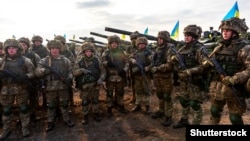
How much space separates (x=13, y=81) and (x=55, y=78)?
1084 mm

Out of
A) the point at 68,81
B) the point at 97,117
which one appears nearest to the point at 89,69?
the point at 68,81

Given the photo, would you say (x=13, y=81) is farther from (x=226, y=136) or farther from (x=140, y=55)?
(x=226, y=136)

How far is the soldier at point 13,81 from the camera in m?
7.49

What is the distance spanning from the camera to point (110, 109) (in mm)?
9203

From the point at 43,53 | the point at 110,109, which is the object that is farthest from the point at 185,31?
the point at 43,53

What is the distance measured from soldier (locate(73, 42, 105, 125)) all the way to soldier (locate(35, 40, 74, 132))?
0.38m

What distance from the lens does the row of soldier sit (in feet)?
18.6

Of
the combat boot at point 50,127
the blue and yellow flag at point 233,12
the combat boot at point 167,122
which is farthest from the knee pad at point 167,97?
the blue and yellow flag at point 233,12

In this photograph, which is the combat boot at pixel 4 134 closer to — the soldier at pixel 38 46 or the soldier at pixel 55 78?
the soldier at pixel 55 78

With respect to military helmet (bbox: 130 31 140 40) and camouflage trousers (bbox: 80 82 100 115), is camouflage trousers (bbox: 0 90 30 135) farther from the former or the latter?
military helmet (bbox: 130 31 140 40)

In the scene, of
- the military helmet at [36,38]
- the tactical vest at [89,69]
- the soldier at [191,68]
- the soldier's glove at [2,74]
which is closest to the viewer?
the soldier at [191,68]

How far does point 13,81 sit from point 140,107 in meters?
4.08

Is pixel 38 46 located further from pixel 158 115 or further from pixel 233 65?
pixel 233 65

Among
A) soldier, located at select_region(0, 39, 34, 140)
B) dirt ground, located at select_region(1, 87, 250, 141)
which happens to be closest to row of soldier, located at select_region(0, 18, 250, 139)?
soldier, located at select_region(0, 39, 34, 140)
